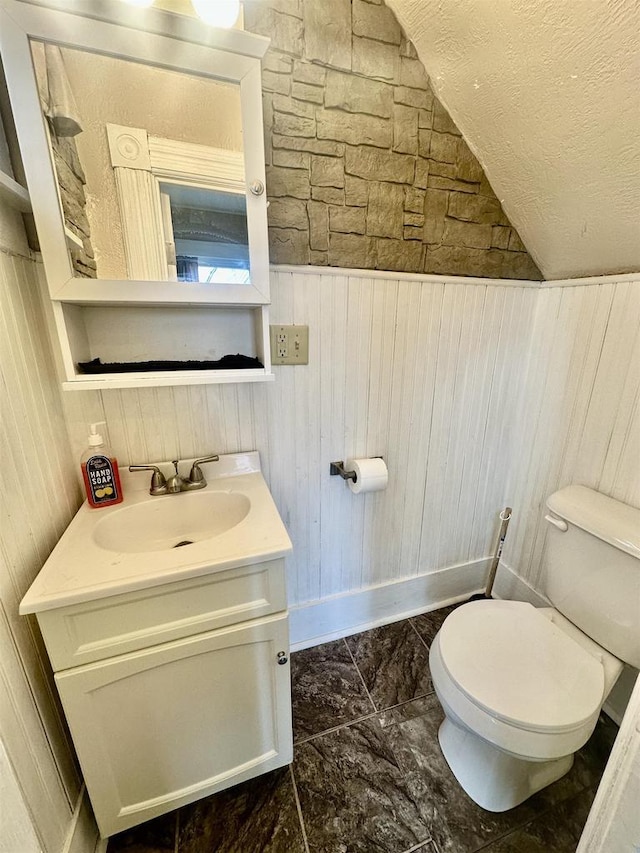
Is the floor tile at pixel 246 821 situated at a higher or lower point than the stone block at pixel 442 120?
lower

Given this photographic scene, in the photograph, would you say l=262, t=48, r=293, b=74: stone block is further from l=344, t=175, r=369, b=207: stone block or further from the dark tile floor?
the dark tile floor

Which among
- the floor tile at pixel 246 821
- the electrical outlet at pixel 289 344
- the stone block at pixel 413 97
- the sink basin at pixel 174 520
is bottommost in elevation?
the floor tile at pixel 246 821

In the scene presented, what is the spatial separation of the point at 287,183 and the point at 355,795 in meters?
1.84

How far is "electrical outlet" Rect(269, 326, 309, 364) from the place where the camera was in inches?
46.6

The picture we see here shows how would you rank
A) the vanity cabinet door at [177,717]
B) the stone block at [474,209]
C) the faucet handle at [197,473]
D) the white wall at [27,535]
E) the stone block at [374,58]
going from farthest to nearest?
the stone block at [474,209] → the faucet handle at [197,473] → the stone block at [374,58] → the vanity cabinet door at [177,717] → the white wall at [27,535]

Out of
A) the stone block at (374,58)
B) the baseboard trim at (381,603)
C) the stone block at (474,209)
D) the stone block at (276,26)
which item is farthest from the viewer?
the baseboard trim at (381,603)

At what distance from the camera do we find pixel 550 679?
0.98 meters

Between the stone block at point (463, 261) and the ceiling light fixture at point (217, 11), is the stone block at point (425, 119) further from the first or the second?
the ceiling light fixture at point (217, 11)

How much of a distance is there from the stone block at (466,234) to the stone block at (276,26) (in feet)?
2.19

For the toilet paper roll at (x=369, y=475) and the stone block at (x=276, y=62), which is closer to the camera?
the stone block at (x=276, y=62)

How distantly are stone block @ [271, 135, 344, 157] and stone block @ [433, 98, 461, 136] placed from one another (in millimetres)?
337

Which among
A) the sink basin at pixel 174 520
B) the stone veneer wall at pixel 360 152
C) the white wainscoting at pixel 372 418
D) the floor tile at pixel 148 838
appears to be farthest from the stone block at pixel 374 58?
the floor tile at pixel 148 838

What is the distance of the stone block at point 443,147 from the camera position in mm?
1168

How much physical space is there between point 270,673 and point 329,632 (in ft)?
2.29
